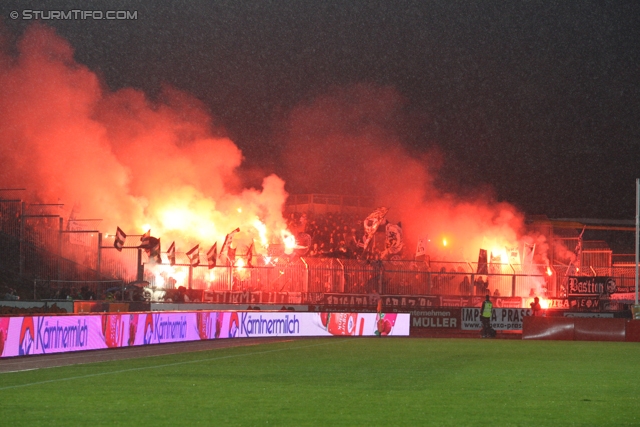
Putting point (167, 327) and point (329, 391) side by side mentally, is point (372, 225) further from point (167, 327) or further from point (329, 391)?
point (329, 391)

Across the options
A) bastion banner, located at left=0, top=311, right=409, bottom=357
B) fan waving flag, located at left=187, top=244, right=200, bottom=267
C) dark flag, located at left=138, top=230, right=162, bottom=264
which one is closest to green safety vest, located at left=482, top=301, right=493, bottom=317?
bastion banner, located at left=0, top=311, right=409, bottom=357

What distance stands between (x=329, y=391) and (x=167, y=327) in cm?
1622

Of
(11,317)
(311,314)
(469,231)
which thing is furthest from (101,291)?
(469,231)

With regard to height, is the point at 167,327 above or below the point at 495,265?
below

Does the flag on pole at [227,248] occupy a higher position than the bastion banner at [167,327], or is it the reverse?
the flag on pole at [227,248]

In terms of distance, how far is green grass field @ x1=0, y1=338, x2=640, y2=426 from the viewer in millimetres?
11188

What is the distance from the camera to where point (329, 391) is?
14328mm

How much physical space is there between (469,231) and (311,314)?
31.8 metres

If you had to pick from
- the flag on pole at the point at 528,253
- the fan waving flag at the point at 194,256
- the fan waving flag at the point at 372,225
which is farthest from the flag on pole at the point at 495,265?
the fan waving flag at the point at 194,256

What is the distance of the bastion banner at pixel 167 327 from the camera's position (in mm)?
22469

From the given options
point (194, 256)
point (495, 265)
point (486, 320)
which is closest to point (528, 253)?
point (495, 265)

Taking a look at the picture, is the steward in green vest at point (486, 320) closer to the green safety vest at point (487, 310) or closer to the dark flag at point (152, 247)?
the green safety vest at point (487, 310)

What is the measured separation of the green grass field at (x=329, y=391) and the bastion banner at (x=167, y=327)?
295 cm

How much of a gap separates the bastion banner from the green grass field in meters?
2.95
